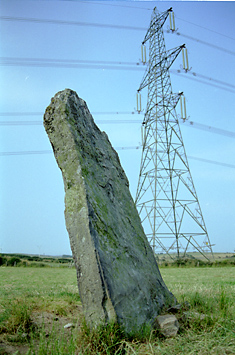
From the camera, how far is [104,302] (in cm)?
301

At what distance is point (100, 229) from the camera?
3400mm

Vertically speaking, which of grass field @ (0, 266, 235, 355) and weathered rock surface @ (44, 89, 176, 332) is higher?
weathered rock surface @ (44, 89, 176, 332)

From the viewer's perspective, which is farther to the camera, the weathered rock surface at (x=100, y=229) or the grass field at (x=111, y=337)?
the weathered rock surface at (x=100, y=229)

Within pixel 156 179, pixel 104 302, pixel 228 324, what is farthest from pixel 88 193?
pixel 156 179

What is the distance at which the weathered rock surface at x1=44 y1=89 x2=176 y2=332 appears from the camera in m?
3.08

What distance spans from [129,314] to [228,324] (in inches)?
42.1

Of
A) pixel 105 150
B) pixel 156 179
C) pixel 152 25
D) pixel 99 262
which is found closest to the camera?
pixel 99 262

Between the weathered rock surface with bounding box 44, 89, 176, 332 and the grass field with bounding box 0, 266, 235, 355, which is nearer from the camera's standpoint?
the grass field with bounding box 0, 266, 235, 355

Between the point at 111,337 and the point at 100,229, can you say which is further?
the point at 100,229

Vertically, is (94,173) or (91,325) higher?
(94,173)

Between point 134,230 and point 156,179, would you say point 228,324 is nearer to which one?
point 134,230

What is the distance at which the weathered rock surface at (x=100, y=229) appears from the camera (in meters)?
3.08

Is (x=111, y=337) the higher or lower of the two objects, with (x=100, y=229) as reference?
lower

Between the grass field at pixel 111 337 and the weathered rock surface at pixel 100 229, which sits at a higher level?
the weathered rock surface at pixel 100 229
